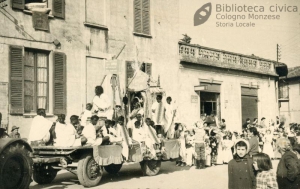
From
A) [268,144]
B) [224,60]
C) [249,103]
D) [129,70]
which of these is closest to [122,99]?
[129,70]

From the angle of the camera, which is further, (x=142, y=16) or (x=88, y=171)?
(x=142, y=16)

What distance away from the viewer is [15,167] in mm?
7477

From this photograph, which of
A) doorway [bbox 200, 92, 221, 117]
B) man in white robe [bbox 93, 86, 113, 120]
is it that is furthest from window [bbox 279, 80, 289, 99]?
man in white robe [bbox 93, 86, 113, 120]

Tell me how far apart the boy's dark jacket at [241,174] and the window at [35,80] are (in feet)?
28.9

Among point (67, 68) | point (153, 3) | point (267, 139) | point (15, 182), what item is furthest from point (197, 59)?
point (15, 182)

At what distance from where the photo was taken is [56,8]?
13.9m

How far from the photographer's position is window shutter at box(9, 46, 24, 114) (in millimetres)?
12430

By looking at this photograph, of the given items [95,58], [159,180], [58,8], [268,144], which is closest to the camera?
[159,180]

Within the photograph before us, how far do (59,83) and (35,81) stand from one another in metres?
0.90

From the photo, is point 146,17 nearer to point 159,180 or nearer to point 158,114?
point 158,114

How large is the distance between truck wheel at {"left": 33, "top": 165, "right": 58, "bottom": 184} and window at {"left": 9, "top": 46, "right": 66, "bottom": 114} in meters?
3.18

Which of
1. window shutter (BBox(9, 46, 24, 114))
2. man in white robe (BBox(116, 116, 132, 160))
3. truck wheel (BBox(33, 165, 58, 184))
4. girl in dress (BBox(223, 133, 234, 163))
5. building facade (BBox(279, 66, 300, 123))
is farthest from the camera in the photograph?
building facade (BBox(279, 66, 300, 123))

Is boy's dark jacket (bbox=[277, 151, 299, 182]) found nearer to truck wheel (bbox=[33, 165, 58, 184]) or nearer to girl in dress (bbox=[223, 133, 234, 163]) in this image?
truck wheel (bbox=[33, 165, 58, 184])

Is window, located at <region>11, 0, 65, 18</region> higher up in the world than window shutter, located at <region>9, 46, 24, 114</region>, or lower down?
higher up
